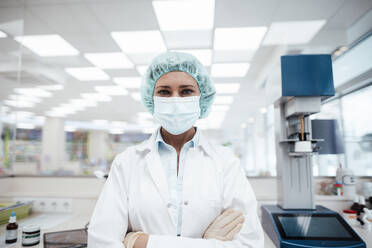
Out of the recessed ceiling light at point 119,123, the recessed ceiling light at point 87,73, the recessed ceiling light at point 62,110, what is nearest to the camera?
the recessed ceiling light at point 87,73

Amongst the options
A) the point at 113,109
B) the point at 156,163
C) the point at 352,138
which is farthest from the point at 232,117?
the point at 156,163

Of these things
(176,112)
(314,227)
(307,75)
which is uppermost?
(307,75)

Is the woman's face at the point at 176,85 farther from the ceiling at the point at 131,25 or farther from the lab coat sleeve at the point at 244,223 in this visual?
the ceiling at the point at 131,25

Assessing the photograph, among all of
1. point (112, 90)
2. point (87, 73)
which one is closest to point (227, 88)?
point (112, 90)

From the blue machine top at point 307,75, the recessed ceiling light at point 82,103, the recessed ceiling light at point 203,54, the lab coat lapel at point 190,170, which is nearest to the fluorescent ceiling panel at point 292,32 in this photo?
the recessed ceiling light at point 203,54

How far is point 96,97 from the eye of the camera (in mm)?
6035

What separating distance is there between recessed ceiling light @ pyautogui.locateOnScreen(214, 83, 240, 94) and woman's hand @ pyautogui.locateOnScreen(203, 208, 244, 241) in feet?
13.3

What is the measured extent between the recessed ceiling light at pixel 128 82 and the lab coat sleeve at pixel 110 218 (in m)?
3.96

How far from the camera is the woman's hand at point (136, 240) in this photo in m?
0.87

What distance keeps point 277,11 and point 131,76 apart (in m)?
3.00

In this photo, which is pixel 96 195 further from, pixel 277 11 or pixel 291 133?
pixel 277 11

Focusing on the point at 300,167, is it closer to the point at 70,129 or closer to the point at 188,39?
the point at 188,39

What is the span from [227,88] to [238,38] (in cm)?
193

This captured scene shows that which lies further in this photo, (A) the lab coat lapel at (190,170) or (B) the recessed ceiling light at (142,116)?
(B) the recessed ceiling light at (142,116)
